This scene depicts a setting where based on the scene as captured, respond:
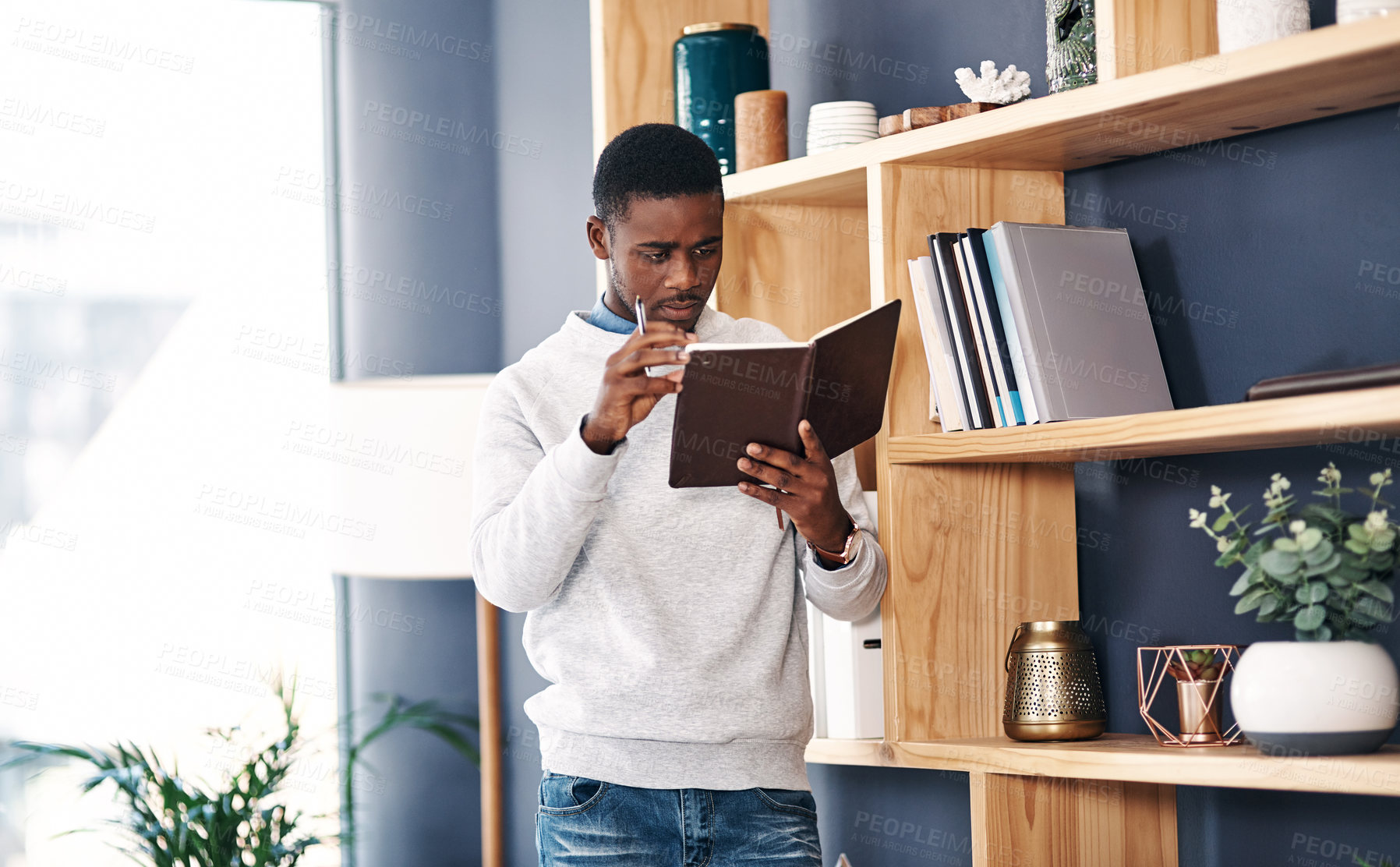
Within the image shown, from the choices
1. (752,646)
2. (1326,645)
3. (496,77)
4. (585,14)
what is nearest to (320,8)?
(496,77)

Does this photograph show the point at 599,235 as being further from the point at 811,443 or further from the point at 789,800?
the point at 789,800

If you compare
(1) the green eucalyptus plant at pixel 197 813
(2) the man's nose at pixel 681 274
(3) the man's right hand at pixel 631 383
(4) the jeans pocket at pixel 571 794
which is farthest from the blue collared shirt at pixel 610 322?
(1) the green eucalyptus plant at pixel 197 813

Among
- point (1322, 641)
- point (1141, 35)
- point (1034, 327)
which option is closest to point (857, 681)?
point (1034, 327)

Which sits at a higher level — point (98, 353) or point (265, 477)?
point (98, 353)

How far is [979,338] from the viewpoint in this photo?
176 centimetres

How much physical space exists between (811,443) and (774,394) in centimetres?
11

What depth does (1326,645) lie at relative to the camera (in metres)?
1.40

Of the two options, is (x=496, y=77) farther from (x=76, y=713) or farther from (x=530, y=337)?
(x=76, y=713)

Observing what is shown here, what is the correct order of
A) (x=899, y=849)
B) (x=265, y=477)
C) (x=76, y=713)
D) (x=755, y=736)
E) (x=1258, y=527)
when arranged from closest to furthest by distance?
(x=755, y=736), (x=1258, y=527), (x=899, y=849), (x=76, y=713), (x=265, y=477)

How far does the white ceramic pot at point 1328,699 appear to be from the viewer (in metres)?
1.39

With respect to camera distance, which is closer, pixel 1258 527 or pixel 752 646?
pixel 752 646

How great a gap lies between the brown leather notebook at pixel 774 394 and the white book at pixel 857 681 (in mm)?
430

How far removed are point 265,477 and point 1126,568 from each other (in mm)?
2114

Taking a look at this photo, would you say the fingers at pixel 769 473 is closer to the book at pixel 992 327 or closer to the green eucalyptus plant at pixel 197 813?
the book at pixel 992 327
